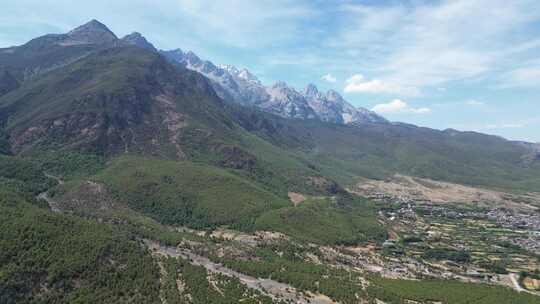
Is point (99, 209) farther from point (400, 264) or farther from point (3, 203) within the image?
point (400, 264)

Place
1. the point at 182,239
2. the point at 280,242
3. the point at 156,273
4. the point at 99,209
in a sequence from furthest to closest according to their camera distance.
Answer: the point at 99,209 → the point at 280,242 → the point at 182,239 → the point at 156,273

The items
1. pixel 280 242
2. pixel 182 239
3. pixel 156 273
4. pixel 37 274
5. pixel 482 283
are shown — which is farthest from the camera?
pixel 280 242

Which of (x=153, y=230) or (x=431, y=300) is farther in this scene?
(x=153, y=230)

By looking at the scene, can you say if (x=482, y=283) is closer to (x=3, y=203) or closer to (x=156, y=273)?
(x=156, y=273)

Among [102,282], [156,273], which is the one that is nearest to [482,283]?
[156,273]

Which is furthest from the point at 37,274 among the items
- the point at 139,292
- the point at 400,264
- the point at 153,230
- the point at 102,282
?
the point at 400,264

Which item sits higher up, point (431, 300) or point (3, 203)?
point (3, 203)
